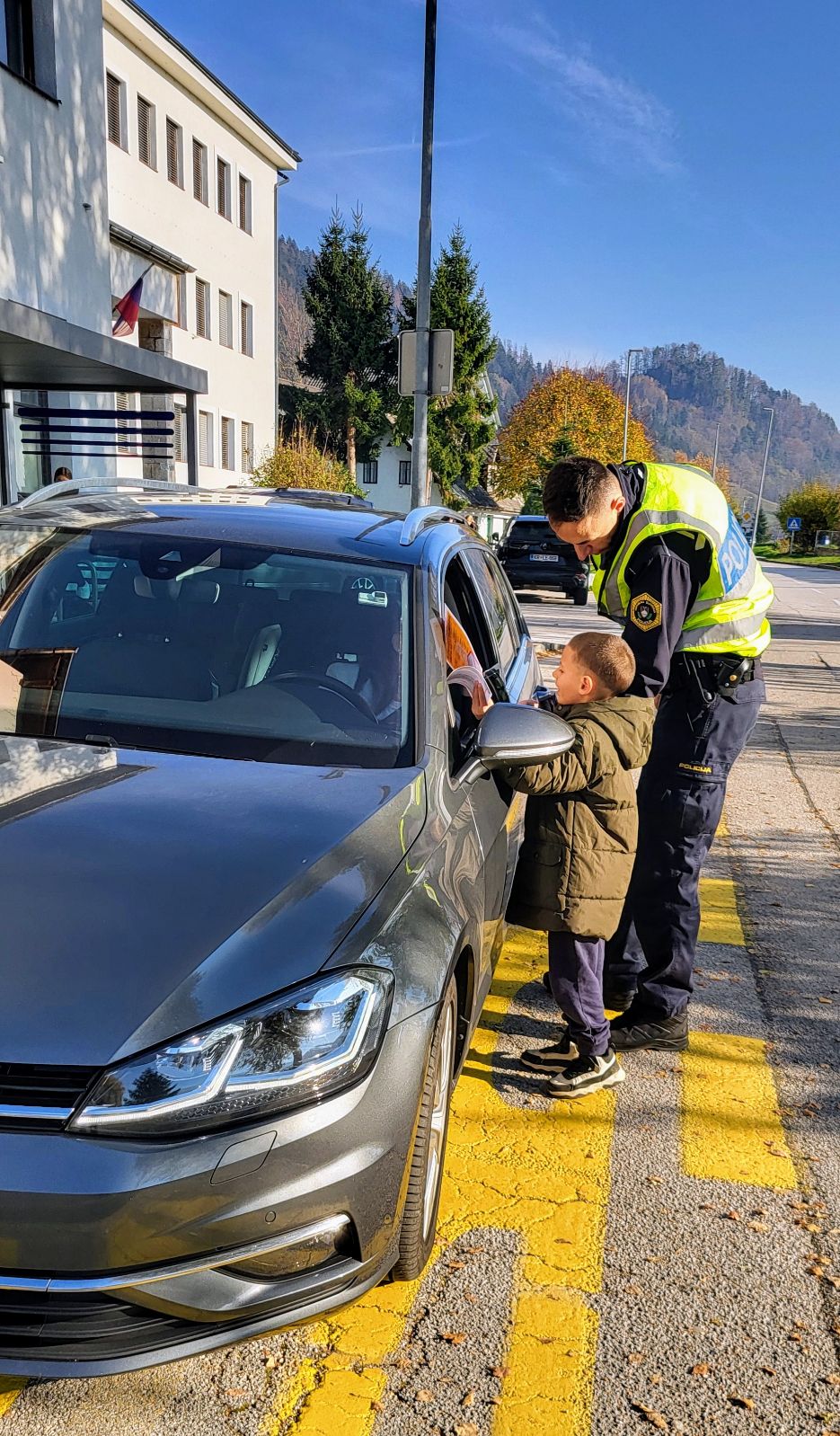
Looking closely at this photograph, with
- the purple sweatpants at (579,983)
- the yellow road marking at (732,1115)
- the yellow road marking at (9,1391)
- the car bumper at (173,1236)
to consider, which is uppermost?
the car bumper at (173,1236)

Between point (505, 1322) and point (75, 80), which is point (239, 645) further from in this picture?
point (75, 80)

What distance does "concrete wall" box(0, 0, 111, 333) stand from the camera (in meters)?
12.3

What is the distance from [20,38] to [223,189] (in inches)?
911

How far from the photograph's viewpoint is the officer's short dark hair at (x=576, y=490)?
3402 millimetres

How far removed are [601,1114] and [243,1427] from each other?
1.57m

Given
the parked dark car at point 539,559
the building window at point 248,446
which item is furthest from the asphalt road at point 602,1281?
the building window at point 248,446

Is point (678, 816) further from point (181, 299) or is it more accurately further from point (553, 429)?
point (553, 429)

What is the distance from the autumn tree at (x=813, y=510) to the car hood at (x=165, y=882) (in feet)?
301

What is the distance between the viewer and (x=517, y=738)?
2867mm

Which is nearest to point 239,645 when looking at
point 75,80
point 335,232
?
point 75,80

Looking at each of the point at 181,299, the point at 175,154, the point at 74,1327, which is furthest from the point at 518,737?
the point at 175,154

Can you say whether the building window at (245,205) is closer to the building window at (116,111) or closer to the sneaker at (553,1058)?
the building window at (116,111)

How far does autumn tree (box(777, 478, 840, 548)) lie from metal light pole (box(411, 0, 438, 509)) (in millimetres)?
80680

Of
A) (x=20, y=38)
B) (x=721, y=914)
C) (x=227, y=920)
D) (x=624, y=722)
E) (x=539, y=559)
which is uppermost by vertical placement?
(x=20, y=38)
